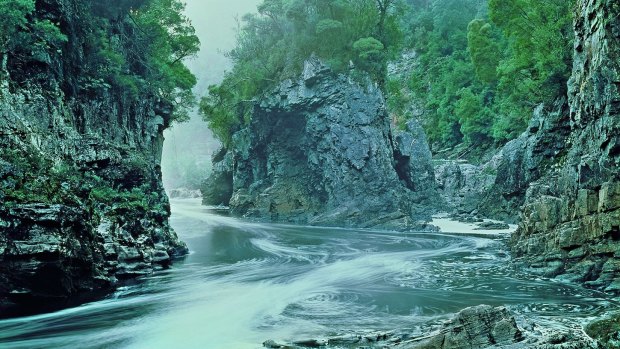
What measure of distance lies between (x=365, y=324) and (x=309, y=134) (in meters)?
26.8

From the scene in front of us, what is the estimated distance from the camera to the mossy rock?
841 cm

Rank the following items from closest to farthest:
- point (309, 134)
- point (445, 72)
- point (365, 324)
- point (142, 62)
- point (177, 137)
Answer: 1. point (365, 324)
2. point (142, 62)
3. point (309, 134)
4. point (445, 72)
5. point (177, 137)

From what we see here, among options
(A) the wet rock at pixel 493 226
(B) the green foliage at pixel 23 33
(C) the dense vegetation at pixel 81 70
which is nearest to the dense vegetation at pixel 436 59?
(A) the wet rock at pixel 493 226

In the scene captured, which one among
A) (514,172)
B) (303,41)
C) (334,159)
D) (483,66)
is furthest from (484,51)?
(334,159)

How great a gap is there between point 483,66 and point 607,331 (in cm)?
4329

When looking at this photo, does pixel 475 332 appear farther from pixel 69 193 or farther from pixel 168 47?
pixel 168 47

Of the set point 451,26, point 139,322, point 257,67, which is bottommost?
point 139,322

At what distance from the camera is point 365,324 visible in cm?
1117

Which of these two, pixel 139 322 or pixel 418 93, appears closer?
pixel 139 322

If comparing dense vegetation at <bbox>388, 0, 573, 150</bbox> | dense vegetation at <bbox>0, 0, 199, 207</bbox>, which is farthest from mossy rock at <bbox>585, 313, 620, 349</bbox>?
dense vegetation at <bbox>388, 0, 573, 150</bbox>

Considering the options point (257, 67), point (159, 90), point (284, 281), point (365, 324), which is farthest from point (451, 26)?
point (365, 324)

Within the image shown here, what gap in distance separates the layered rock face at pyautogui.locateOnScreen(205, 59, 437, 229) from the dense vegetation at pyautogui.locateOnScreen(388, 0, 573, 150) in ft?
28.3

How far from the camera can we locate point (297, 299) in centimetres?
1409

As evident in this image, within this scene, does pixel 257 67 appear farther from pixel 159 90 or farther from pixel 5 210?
pixel 5 210
